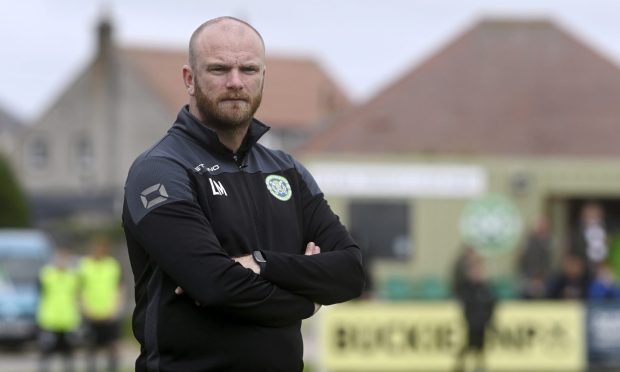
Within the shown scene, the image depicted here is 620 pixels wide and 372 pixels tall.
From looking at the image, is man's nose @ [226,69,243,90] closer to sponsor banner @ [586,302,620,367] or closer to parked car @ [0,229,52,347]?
sponsor banner @ [586,302,620,367]

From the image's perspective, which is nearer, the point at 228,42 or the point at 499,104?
the point at 228,42

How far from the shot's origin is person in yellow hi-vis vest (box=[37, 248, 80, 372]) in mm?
18000

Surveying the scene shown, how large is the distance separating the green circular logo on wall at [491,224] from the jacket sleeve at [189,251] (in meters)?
24.1

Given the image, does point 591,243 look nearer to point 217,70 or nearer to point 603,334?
point 603,334

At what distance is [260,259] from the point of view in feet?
13.0

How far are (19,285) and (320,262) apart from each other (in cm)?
2040

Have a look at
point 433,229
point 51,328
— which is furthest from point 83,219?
point 51,328

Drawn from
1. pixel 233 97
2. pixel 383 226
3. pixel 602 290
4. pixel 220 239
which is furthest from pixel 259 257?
pixel 383 226

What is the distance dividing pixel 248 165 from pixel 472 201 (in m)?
23.9

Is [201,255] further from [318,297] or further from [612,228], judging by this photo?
[612,228]

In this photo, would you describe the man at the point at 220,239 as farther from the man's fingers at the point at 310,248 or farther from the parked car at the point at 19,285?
the parked car at the point at 19,285

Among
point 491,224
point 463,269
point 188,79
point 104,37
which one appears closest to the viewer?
point 188,79

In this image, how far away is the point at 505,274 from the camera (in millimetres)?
28031

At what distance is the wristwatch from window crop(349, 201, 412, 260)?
22.5 meters
